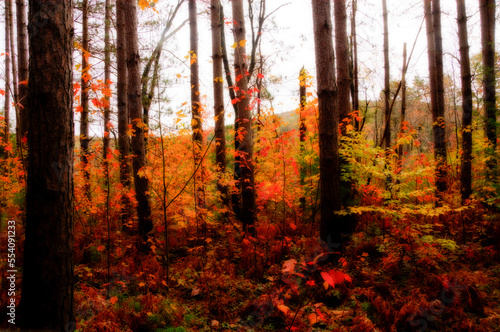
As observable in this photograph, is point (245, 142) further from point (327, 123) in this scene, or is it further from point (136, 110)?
point (136, 110)

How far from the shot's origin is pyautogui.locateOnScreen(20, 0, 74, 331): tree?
1983 mm

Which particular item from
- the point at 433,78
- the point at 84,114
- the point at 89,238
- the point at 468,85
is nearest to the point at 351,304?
the point at 89,238

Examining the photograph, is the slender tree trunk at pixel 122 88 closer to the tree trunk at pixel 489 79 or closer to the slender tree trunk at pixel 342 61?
the slender tree trunk at pixel 342 61

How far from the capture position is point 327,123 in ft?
14.0

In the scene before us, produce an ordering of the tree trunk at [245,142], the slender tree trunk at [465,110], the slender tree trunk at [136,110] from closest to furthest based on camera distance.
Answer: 1. the slender tree trunk at [136,110]
2. the tree trunk at [245,142]
3. the slender tree trunk at [465,110]

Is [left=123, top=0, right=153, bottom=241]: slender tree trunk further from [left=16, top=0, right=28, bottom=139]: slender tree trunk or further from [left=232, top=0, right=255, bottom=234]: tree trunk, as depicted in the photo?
[left=16, top=0, right=28, bottom=139]: slender tree trunk

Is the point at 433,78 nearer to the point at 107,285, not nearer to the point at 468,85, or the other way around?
the point at 468,85

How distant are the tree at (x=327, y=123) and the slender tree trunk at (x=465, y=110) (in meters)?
3.84

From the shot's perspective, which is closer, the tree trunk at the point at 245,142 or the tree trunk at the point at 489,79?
the tree trunk at the point at 245,142

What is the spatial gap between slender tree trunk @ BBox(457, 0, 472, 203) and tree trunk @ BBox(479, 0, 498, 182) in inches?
14.0

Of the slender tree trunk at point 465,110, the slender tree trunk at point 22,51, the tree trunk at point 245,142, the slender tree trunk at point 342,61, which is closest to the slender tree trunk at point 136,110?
the tree trunk at point 245,142

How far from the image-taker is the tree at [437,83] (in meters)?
7.16

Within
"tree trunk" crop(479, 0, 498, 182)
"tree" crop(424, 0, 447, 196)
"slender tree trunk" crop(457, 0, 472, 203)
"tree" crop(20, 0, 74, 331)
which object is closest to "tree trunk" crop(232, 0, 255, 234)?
"tree" crop(20, 0, 74, 331)

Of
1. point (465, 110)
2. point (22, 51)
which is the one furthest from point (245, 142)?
point (22, 51)
